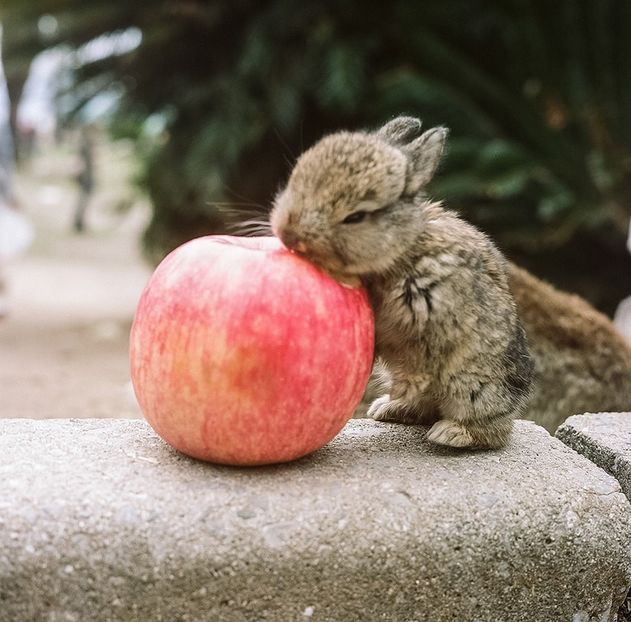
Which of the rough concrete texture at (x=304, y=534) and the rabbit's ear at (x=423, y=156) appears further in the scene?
the rabbit's ear at (x=423, y=156)

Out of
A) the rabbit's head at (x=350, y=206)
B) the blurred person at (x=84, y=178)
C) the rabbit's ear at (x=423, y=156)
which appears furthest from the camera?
the blurred person at (x=84, y=178)

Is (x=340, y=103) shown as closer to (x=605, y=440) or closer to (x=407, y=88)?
(x=407, y=88)

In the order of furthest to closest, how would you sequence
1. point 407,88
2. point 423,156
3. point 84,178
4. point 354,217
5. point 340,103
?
point 84,178
point 340,103
point 407,88
point 423,156
point 354,217

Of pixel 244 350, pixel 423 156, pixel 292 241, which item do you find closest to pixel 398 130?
pixel 423 156

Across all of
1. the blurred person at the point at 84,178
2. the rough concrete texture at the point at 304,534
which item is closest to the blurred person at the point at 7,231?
the rough concrete texture at the point at 304,534

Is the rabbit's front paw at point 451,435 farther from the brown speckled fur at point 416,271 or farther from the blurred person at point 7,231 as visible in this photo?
the blurred person at point 7,231

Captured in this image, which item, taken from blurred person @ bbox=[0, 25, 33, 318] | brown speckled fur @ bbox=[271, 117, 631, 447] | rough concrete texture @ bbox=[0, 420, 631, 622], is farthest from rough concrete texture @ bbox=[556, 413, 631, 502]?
blurred person @ bbox=[0, 25, 33, 318]

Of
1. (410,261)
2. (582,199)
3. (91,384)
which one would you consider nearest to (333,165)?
(410,261)
